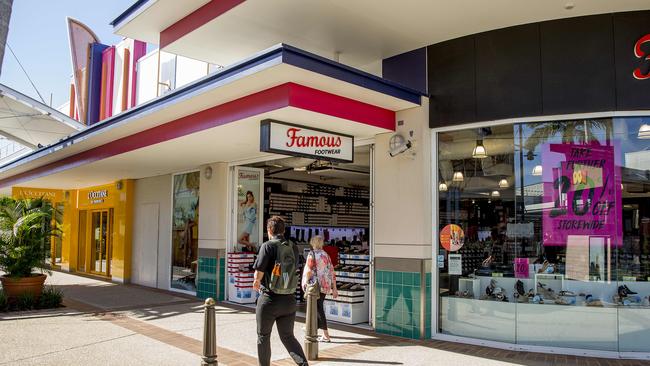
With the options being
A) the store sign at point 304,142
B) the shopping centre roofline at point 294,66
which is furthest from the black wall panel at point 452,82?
the store sign at point 304,142

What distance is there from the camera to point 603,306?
705cm

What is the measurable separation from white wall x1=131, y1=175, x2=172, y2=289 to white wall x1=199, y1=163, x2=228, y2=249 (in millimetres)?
2342

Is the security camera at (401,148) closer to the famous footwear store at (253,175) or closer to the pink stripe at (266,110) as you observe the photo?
the famous footwear store at (253,175)

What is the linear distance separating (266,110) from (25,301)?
23.1 ft

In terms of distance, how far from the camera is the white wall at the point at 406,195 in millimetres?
8023

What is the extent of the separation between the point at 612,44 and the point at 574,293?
131 inches

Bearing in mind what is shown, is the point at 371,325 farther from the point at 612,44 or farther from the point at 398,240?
the point at 612,44

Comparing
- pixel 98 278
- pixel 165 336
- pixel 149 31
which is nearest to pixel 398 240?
pixel 165 336

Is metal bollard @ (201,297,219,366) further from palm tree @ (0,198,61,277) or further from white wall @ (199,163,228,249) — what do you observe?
palm tree @ (0,198,61,277)

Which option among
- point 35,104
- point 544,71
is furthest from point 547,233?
point 35,104

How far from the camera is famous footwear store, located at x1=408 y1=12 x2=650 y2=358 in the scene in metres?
7.02

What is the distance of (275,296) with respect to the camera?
212 inches

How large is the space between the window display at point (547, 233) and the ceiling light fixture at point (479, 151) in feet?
0.05

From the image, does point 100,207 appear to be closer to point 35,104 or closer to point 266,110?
point 35,104
